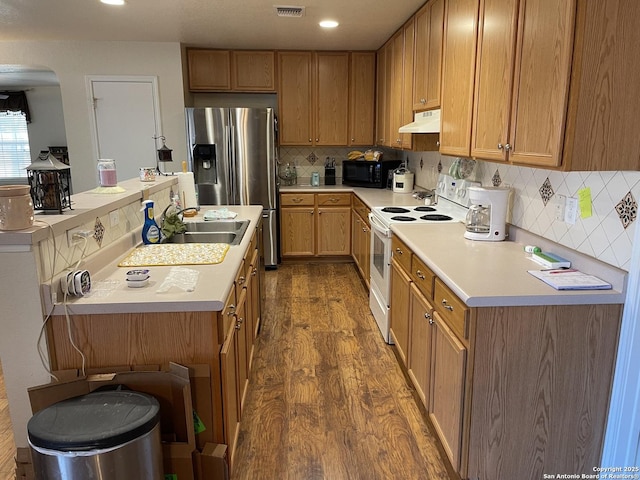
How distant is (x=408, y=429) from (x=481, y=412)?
2.27ft

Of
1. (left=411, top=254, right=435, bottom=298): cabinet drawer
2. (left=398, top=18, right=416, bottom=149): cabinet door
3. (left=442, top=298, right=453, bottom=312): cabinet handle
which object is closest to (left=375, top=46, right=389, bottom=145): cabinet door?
(left=398, top=18, right=416, bottom=149): cabinet door

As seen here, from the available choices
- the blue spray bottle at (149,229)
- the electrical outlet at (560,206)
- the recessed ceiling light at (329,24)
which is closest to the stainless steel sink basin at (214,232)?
the blue spray bottle at (149,229)

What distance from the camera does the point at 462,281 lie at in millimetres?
1823

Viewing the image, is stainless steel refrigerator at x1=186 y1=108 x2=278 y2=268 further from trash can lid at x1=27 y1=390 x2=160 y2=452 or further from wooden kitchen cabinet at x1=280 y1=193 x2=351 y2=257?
trash can lid at x1=27 y1=390 x2=160 y2=452

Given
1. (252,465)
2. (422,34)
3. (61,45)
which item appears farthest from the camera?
(61,45)

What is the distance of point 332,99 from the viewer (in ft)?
A: 17.3

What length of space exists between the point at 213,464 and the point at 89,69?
14.4 feet

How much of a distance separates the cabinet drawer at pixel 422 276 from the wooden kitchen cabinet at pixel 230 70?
340 centimetres

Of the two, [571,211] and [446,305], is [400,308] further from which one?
[571,211]

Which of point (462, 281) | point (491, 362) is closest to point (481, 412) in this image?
point (491, 362)

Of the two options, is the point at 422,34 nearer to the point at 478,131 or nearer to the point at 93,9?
the point at 478,131

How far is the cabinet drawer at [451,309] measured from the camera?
1.75 metres

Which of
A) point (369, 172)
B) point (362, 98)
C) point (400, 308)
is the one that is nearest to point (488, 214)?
point (400, 308)

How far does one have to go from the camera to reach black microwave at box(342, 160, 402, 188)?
198 inches
